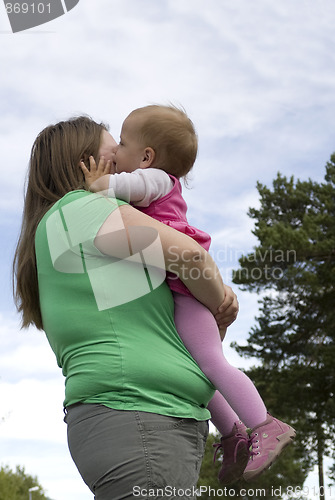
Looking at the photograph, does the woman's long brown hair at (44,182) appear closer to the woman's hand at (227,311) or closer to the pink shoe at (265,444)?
the woman's hand at (227,311)

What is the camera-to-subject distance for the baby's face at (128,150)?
288 cm

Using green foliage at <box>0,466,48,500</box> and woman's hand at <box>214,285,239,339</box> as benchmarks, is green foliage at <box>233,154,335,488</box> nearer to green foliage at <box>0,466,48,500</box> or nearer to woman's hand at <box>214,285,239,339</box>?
woman's hand at <box>214,285,239,339</box>

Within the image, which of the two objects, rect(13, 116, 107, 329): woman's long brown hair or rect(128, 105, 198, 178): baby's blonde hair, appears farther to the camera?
rect(128, 105, 198, 178): baby's blonde hair

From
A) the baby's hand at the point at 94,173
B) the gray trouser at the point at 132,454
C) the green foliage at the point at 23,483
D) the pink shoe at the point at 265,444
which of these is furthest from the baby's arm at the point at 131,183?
the green foliage at the point at 23,483

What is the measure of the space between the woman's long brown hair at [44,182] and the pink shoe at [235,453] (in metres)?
Result: 0.88

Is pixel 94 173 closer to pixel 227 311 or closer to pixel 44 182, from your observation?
pixel 44 182

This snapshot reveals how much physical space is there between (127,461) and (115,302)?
1.63 ft

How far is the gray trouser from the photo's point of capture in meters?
2.05

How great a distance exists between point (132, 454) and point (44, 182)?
1.14m

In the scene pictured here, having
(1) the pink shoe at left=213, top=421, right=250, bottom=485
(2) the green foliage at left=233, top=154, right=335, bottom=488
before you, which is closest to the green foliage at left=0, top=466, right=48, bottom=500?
(2) the green foliage at left=233, top=154, right=335, bottom=488

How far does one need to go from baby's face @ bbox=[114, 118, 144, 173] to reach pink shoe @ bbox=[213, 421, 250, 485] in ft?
3.78

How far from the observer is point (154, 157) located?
117 inches

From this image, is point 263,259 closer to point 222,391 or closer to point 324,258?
point 324,258

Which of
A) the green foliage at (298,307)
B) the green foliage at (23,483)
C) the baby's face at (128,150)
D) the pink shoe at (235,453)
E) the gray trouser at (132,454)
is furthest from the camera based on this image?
the green foliage at (23,483)
